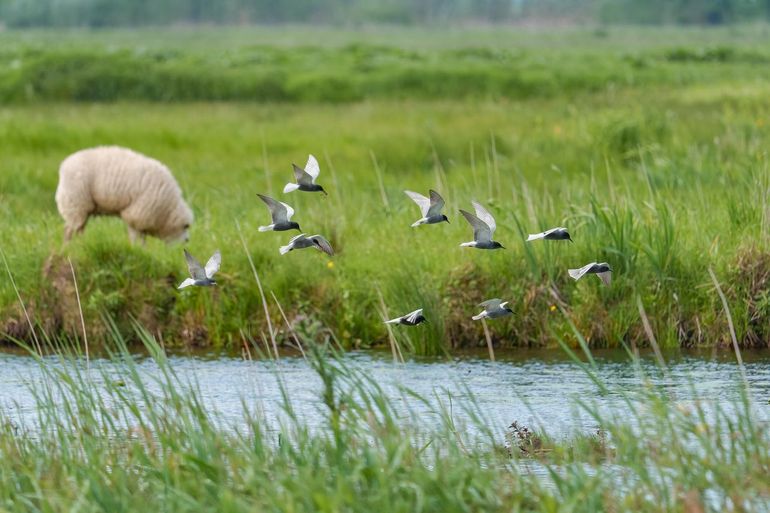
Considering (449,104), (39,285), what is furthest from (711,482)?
(449,104)

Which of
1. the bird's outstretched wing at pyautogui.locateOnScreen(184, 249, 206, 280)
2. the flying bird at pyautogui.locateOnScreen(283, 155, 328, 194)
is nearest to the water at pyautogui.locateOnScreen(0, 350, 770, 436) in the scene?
the bird's outstretched wing at pyautogui.locateOnScreen(184, 249, 206, 280)

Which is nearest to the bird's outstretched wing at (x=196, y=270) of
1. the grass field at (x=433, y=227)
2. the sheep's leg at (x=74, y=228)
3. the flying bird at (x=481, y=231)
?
the grass field at (x=433, y=227)

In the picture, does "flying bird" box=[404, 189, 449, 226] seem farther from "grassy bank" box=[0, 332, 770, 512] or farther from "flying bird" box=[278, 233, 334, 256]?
"grassy bank" box=[0, 332, 770, 512]

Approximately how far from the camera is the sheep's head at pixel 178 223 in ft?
40.9

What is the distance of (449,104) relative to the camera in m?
24.4

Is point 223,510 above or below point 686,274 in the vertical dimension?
above

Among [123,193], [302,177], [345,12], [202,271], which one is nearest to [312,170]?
[302,177]

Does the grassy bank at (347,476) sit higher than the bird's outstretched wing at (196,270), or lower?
lower

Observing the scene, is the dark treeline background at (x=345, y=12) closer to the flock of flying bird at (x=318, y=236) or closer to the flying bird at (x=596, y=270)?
the flying bird at (x=596, y=270)

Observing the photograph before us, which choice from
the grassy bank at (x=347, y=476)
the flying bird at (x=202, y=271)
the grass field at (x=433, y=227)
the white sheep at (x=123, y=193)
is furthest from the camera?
the white sheep at (x=123, y=193)

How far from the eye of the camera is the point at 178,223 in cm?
1267

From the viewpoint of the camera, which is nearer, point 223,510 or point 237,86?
point 223,510

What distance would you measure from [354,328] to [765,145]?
20.9ft

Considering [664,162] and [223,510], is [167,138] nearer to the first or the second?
[664,162]
